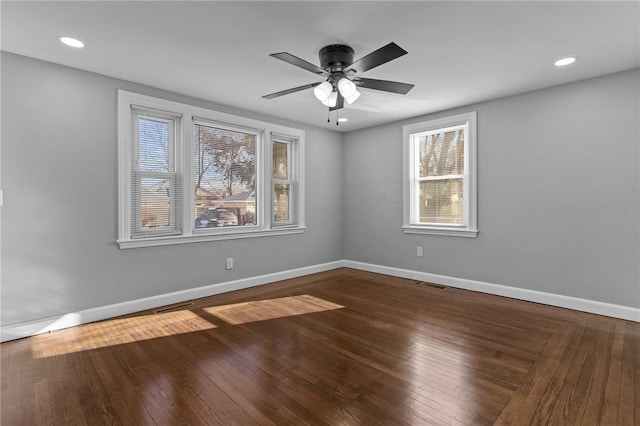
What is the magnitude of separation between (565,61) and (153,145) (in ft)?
14.2

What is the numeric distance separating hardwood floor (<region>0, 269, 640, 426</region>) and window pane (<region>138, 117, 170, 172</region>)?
1.65m

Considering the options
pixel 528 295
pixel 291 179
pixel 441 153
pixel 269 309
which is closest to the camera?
pixel 269 309

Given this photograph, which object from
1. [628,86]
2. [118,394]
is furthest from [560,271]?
[118,394]

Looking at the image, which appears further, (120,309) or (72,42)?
(120,309)

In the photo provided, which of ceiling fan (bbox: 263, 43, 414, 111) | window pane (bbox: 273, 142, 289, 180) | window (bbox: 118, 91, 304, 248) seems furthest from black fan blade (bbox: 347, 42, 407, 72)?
window pane (bbox: 273, 142, 289, 180)

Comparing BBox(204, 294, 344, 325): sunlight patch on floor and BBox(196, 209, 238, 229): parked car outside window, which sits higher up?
BBox(196, 209, 238, 229): parked car outside window

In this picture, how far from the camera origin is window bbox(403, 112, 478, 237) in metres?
4.25

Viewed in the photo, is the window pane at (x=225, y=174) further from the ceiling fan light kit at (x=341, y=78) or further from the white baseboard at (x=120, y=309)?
the ceiling fan light kit at (x=341, y=78)

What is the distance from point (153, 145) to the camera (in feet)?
11.9

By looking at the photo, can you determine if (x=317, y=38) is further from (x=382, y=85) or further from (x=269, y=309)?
(x=269, y=309)

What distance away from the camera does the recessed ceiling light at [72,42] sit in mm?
2514

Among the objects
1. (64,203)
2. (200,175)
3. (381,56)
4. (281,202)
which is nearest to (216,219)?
(200,175)

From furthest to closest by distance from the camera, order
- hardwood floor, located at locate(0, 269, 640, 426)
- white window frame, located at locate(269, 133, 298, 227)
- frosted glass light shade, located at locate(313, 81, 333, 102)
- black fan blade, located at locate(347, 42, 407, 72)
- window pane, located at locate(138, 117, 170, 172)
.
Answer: white window frame, located at locate(269, 133, 298, 227)
window pane, located at locate(138, 117, 170, 172)
frosted glass light shade, located at locate(313, 81, 333, 102)
black fan blade, located at locate(347, 42, 407, 72)
hardwood floor, located at locate(0, 269, 640, 426)

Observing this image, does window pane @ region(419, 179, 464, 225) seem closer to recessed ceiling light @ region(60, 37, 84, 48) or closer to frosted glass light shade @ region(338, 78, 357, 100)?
frosted glass light shade @ region(338, 78, 357, 100)
